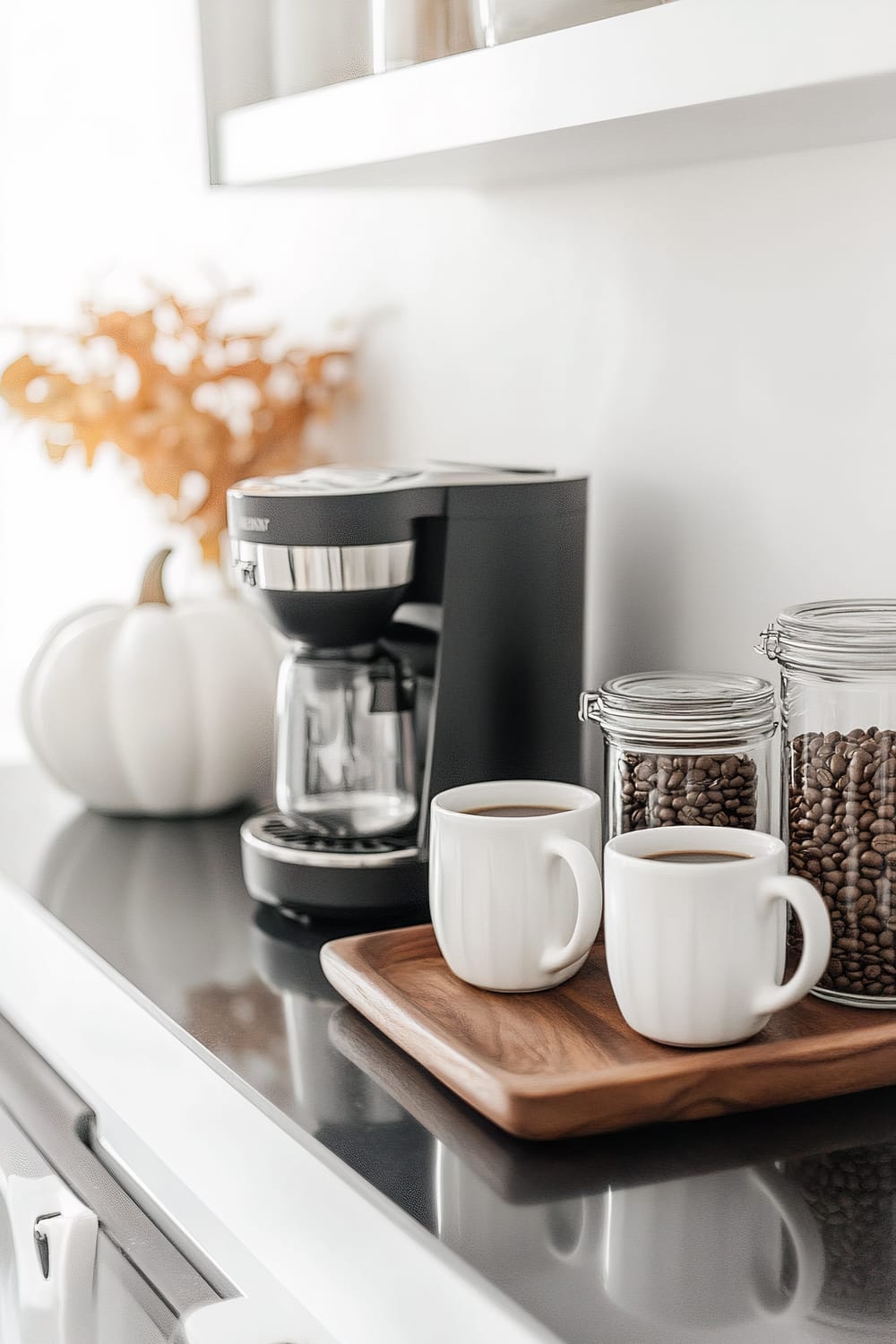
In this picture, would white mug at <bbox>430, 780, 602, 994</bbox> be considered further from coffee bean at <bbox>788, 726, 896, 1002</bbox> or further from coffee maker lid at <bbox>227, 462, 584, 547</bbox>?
coffee maker lid at <bbox>227, 462, 584, 547</bbox>

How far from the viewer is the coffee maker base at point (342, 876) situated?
104 centimetres

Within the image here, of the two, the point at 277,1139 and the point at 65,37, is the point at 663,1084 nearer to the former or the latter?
the point at 277,1139

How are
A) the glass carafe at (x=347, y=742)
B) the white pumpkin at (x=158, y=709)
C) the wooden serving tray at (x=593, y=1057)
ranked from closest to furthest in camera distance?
1. the wooden serving tray at (x=593, y=1057)
2. the glass carafe at (x=347, y=742)
3. the white pumpkin at (x=158, y=709)

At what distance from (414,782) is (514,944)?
307mm

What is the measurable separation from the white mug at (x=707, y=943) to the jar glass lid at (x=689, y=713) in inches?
4.3

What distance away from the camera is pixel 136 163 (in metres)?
1.91

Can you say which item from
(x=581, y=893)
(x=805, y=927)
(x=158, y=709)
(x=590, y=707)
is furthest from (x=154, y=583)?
(x=805, y=927)

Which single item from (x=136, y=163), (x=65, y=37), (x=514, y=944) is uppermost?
(x=65, y=37)

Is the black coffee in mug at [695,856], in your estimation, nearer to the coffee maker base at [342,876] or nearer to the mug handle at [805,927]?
the mug handle at [805,927]

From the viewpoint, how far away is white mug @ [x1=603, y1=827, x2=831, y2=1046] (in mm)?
733

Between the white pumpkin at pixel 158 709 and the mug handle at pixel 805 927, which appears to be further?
the white pumpkin at pixel 158 709

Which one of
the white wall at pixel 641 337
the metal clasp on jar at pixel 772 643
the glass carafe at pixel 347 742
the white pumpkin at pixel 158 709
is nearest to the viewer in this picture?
the metal clasp on jar at pixel 772 643

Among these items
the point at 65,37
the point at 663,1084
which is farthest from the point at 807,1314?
the point at 65,37

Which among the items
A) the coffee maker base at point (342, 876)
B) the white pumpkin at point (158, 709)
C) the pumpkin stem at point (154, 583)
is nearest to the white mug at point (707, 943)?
the coffee maker base at point (342, 876)
